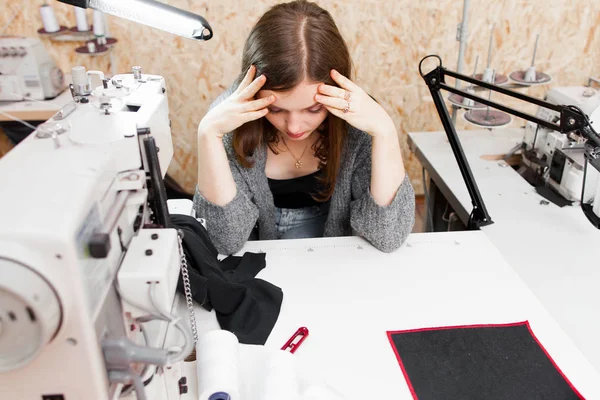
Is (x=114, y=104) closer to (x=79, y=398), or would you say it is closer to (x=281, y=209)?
(x=79, y=398)

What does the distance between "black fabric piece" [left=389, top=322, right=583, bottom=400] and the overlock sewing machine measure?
0.47 m

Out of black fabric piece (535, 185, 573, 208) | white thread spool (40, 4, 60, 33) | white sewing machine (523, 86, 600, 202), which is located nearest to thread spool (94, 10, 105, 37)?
white thread spool (40, 4, 60, 33)

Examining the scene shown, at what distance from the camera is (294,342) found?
1139 mm

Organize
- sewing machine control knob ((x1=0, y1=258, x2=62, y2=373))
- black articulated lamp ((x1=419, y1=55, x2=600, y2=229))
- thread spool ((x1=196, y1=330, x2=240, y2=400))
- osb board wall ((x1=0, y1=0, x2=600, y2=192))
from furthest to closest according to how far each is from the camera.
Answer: osb board wall ((x1=0, y1=0, x2=600, y2=192)) < black articulated lamp ((x1=419, y1=55, x2=600, y2=229)) < thread spool ((x1=196, y1=330, x2=240, y2=400)) < sewing machine control knob ((x1=0, y1=258, x2=62, y2=373))

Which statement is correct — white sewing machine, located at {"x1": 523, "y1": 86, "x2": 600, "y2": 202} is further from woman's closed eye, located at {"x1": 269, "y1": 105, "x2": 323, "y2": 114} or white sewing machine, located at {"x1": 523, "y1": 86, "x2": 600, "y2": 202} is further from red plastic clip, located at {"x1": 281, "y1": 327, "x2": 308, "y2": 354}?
red plastic clip, located at {"x1": 281, "y1": 327, "x2": 308, "y2": 354}

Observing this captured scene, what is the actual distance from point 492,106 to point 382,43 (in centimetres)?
170

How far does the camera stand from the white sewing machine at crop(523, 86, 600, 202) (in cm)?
166

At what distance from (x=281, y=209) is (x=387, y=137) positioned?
490 mm

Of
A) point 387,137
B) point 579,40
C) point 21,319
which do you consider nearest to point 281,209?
point 387,137

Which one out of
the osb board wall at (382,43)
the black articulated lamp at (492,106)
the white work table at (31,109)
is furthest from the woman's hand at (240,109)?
the osb board wall at (382,43)

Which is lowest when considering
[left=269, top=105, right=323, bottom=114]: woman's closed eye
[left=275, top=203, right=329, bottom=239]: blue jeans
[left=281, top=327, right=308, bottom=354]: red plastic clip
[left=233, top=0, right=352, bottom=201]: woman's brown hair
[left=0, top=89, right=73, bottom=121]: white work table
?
[left=275, top=203, right=329, bottom=239]: blue jeans

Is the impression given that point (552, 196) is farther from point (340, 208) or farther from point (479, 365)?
point (479, 365)

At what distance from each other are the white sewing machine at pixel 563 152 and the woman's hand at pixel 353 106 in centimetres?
64

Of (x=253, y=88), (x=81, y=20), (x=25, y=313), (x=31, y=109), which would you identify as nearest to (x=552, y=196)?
(x=253, y=88)
